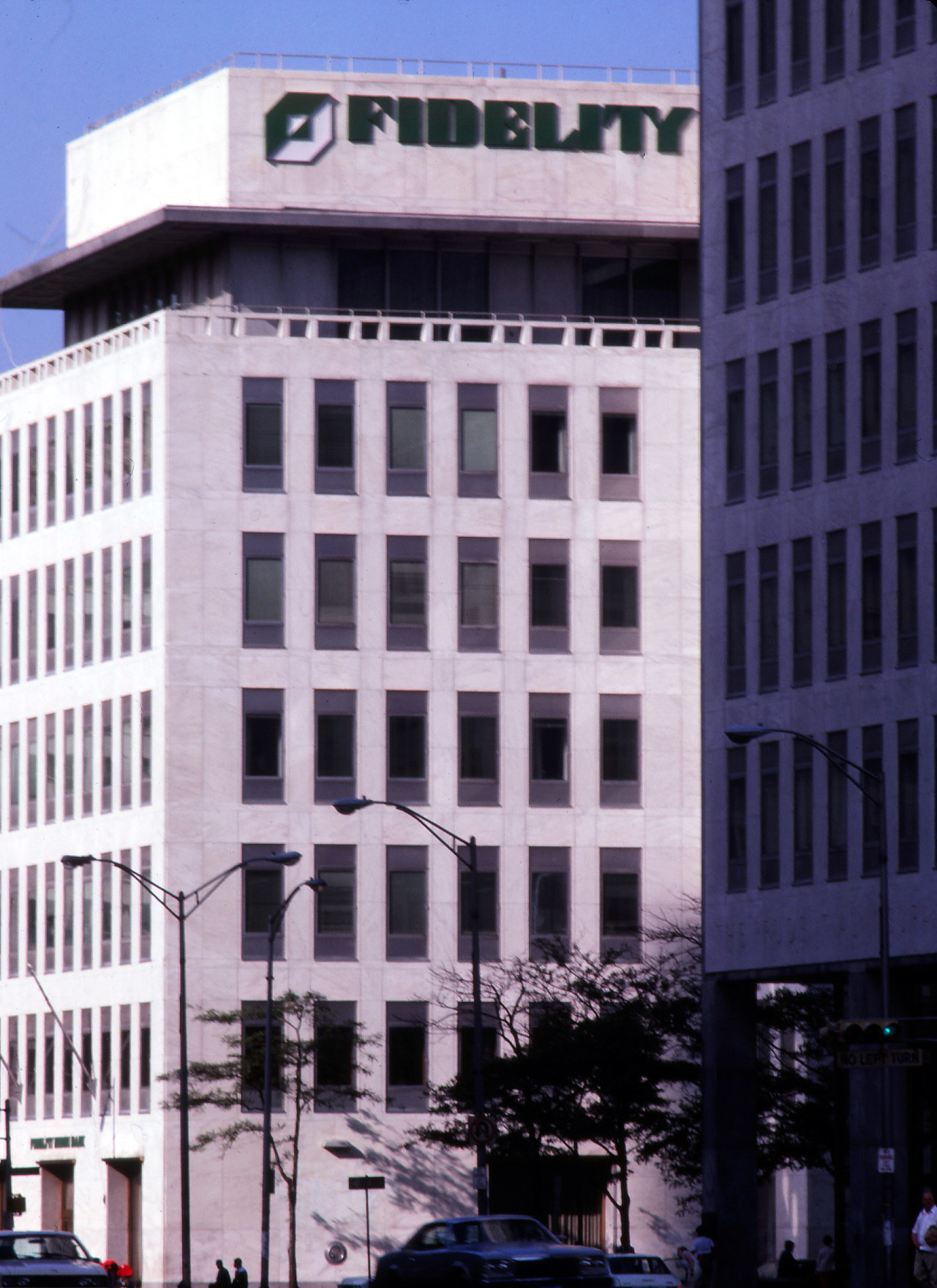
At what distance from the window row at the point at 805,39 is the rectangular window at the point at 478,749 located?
29641mm

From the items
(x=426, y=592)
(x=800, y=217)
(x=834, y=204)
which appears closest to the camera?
(x=834, y=204)

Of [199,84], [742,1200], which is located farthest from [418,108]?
[742,1200]

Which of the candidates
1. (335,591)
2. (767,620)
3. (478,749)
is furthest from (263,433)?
(767,620)

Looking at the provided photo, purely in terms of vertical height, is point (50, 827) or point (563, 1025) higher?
point (50, 827)

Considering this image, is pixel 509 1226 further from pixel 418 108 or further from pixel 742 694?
pixel 418 108

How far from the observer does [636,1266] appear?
5084 cm

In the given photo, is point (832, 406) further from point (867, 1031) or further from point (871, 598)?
point (867, 1031)

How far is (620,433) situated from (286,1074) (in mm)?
23210

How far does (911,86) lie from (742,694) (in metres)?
13.8

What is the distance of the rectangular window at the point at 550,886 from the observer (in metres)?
90.4

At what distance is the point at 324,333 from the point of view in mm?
95812

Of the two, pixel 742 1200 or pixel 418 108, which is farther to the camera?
pixel 418 108

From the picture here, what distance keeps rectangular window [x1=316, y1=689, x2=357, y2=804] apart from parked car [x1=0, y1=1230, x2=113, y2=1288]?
48026 millimetres

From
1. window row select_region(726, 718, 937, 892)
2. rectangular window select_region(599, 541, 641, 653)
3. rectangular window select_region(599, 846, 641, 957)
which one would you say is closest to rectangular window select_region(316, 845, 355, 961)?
rectangular window select_region(599, 846, 641, 957)
